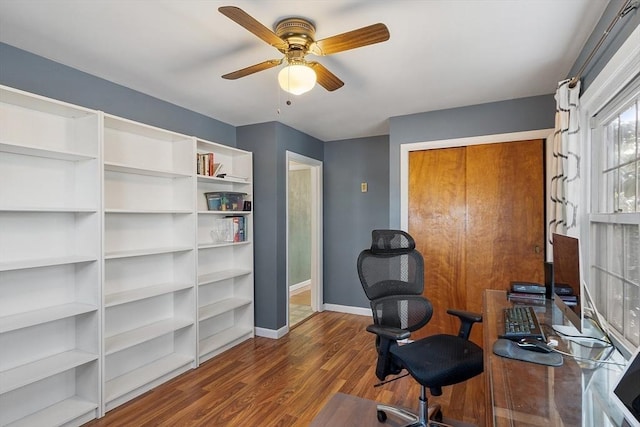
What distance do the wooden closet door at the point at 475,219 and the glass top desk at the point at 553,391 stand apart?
1.74 m

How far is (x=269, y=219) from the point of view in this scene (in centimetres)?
364

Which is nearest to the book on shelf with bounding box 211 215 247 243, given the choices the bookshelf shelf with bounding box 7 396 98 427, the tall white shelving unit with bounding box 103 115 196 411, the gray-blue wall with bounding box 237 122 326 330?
the gray-blue wall with bounding box 237 122 326 330

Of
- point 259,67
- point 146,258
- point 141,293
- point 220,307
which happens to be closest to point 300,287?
point 220,307

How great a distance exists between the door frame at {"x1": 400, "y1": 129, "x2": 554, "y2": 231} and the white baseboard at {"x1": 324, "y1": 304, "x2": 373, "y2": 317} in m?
1.58

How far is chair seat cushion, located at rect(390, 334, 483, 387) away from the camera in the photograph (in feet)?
5.37

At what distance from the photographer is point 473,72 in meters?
2.39

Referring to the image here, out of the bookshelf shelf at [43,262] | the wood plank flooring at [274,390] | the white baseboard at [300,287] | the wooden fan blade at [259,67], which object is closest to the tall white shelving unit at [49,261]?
the bookshelf shelf at [43,262]

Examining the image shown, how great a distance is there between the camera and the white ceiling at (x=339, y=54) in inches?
65.2

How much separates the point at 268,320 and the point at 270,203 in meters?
1.32

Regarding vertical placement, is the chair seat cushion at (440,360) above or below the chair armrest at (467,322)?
below

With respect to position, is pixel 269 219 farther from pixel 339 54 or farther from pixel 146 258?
pixel 339 54

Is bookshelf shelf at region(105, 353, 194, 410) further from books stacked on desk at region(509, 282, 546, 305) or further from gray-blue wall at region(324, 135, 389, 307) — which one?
books stacked on desk at region(509, 282, 546, 305)

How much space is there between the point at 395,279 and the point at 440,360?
0.58m

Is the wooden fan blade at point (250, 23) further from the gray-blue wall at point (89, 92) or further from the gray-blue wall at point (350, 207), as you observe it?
the gray-blue wall at point (350, 207)
